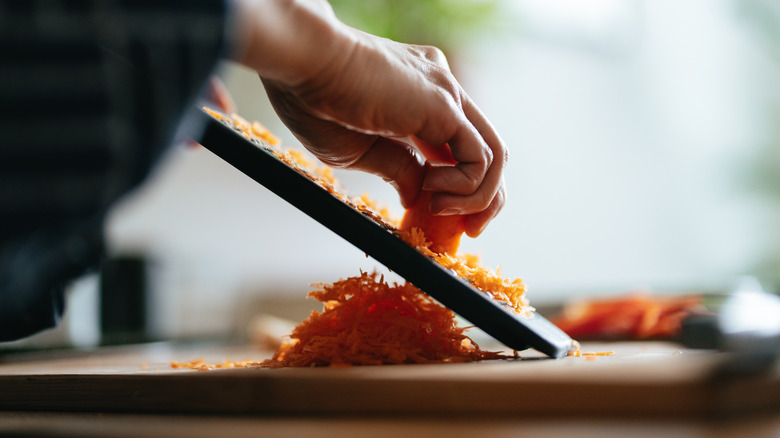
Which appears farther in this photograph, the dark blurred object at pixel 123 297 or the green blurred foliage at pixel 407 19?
the green blurred foliage at pixel 407 19

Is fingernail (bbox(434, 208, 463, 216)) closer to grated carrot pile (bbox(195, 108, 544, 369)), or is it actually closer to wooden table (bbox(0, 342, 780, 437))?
grated carrot pile (bbox(195, 108, 544, 369))

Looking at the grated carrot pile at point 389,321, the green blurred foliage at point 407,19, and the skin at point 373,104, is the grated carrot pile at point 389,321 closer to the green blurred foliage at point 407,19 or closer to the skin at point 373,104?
the skin at point 373,104

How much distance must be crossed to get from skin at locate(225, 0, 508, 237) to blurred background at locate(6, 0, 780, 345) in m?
2.14

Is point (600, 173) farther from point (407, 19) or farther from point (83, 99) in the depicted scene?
point (83, 99)

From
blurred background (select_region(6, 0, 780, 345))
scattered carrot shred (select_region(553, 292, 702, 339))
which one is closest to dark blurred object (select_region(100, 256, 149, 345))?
scattered carrot shred (select_region(553, 292, 702, 339))

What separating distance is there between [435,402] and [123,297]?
4.31 feet

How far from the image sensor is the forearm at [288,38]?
437 millimetres

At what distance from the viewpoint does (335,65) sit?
1.60 ft

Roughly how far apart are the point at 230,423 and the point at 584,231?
2.97m

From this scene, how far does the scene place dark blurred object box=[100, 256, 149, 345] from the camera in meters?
1.44

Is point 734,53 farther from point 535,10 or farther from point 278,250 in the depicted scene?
point 278,250

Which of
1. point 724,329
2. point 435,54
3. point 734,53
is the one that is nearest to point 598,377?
point 724,329

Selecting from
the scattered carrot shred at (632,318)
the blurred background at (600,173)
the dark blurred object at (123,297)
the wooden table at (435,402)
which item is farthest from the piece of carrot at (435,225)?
the blurred background at (600,173)

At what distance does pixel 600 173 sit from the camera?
3.20 meters
